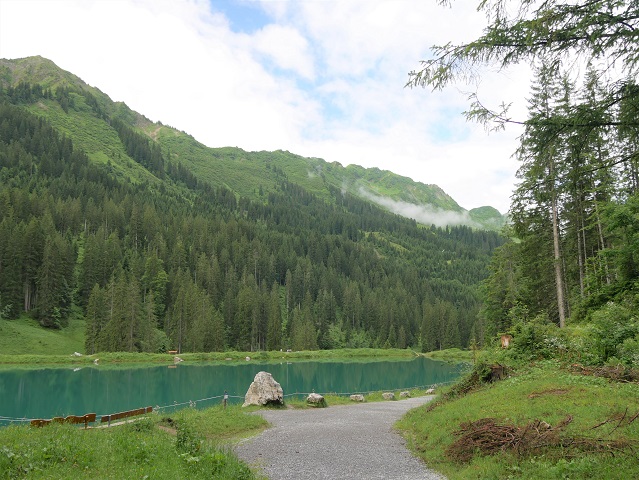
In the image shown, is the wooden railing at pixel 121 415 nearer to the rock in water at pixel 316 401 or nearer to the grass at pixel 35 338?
the rock in water at pixel 316 401

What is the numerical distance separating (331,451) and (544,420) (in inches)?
268

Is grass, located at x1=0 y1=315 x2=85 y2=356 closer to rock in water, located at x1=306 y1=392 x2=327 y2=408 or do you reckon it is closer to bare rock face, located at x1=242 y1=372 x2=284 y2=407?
bare rock face, located at x1=242 y1=372 x2=284 y2=407

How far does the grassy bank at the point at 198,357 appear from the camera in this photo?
2788 inches

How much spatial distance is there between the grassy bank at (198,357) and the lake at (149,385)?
664 cm

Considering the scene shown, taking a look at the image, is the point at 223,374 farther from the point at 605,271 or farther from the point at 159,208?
the point at 159,208

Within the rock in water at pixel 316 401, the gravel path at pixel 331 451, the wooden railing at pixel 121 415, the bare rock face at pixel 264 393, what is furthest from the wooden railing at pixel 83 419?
the rock in water at pixel 316 401

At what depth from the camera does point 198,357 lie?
87.8m

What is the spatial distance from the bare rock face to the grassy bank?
5687 centimetres

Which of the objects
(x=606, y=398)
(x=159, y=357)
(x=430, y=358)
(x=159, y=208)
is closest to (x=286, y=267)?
(x=159, y=208)

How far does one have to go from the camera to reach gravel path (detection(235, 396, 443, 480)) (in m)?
12.5

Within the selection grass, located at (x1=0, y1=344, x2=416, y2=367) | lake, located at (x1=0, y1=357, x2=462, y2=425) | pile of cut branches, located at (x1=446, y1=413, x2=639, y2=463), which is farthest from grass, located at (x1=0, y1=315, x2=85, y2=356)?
pile of cut branches, located at (x1=446, y1=413, x2=639, y2=463)

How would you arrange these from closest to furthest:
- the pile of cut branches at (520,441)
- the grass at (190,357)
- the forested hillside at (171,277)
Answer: the pile of cut branches at (520,441), the grass at (190,357), the forested hillside at (171,277)

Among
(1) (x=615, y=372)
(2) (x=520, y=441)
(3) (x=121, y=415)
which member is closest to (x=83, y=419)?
(3) (x=121, y=415)

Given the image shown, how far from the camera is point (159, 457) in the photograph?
36.3 feet
